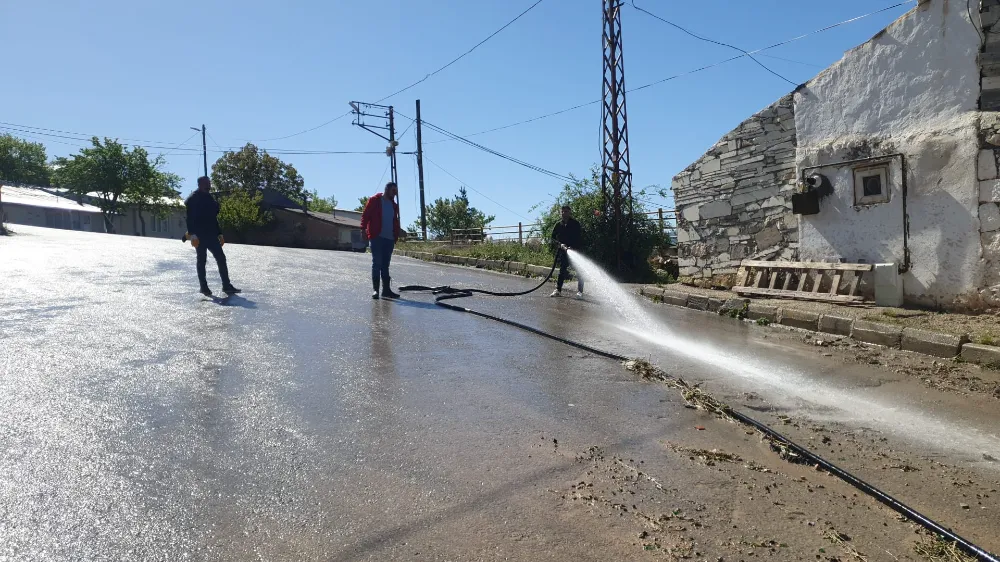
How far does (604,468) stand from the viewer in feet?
11.4

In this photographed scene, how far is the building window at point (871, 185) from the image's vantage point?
9.04 metres

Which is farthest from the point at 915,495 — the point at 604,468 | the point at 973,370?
the point at 973,370

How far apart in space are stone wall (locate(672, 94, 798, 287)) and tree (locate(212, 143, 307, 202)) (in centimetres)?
5333

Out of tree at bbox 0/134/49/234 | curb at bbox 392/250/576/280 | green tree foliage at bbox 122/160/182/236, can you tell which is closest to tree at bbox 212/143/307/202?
green tree foliage at bbox 122/160/182/236

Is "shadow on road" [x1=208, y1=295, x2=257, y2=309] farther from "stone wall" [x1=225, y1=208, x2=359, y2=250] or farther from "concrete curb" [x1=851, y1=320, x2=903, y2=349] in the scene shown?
"stone wall" [x1=225, y1=208, x2=359, y2=250]

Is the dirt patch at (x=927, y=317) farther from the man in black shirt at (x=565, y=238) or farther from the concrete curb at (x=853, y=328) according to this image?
the man in black shirt at (x=565, y=238)

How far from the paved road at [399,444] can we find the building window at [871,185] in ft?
11.3

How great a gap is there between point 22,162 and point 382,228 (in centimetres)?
7271

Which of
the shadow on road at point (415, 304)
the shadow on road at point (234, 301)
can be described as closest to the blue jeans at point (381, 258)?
the shadow on road at point (415, 304)

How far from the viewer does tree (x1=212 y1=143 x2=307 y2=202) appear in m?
59.7

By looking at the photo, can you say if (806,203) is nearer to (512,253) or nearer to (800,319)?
(800,319)

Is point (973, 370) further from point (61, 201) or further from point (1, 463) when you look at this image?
point (61, 201)

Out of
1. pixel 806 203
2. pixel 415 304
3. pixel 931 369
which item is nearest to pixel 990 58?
pixel 806 203

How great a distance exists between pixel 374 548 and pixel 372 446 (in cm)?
109
